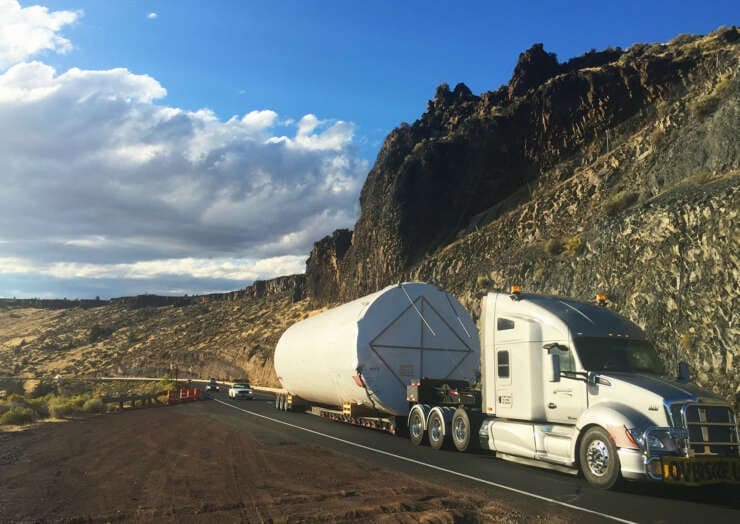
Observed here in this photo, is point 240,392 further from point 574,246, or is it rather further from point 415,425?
point 415,425

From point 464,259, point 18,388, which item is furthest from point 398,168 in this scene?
point 18,388

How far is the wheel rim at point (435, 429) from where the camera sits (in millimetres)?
14750

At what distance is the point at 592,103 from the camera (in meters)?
53.4

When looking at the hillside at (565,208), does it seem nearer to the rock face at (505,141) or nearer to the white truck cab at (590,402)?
the rock face at (505,141)

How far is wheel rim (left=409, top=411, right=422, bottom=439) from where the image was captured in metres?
15.7

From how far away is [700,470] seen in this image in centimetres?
888

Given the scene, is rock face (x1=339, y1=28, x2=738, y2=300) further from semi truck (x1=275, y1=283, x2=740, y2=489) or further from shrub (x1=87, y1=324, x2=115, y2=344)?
shrub (x1=87, y1=324, x2=115, y2=344)

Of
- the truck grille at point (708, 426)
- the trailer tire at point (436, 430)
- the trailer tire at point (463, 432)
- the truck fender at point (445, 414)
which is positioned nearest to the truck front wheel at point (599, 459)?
the truck grille at point (708, 426)

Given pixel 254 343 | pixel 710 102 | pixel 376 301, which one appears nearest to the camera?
pixel 376 301

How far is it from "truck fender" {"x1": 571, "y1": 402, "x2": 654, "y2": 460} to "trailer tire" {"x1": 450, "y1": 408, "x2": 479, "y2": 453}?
12.8 feet

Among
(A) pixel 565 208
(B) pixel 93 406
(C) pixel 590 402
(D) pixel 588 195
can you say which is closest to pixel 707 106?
(D) pixel 588 195

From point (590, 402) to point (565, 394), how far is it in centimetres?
61

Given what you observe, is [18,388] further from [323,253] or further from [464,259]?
[323,253]

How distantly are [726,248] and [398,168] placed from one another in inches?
1825
